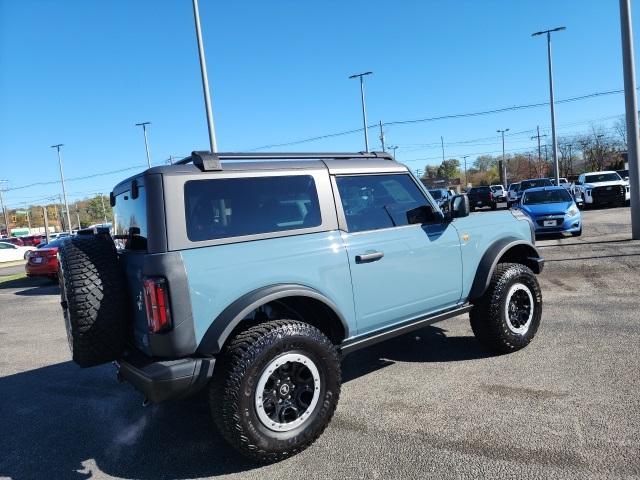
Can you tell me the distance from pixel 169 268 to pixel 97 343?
0.82 meters

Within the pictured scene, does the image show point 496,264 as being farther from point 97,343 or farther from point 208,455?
point 97,343

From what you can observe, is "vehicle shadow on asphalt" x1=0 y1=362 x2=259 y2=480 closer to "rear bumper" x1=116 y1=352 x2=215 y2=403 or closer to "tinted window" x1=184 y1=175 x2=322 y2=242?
"rear bumper" x1=116 y1=352 x2=215 y2=403

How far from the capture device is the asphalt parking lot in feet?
9.93

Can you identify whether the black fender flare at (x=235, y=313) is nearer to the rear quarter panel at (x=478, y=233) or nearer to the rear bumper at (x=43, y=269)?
the rear quarter panel at (x=478, y=233)

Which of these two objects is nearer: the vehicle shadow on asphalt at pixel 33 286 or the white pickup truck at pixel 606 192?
the vehicle shadow on asphalt at pixel 33 286

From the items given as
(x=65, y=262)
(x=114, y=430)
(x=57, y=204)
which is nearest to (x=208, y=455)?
(x=114, y=430)

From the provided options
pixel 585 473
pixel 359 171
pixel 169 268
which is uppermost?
pixel 359 171

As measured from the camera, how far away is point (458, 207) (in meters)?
4.27

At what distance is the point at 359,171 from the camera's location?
4039 mm

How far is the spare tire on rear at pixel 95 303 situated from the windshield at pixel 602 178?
26.2 meters

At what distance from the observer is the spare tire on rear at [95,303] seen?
10.2 feet

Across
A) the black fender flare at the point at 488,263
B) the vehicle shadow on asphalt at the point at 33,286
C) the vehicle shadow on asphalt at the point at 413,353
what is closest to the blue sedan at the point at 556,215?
the vehicle shadow on asphalt at the point at 413,353

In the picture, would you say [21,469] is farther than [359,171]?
No

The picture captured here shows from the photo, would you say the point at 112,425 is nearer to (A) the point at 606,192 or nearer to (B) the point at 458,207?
(B) the point at 458,207
